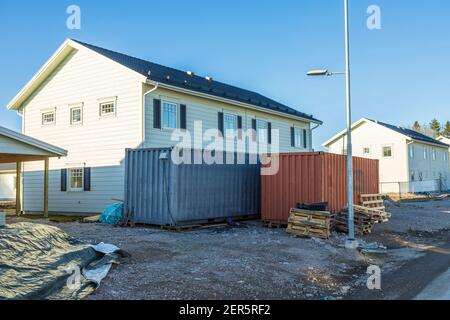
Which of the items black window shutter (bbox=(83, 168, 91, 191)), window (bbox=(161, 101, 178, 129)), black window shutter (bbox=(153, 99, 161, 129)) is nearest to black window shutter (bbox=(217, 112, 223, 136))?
window (bbox=(161, 101, 178, 129))

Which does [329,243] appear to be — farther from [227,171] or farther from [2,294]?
[2,294]

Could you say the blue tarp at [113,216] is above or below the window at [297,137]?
below

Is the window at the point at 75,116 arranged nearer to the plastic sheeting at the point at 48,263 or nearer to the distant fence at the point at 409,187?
the plastic sheeting at the point at 48,263

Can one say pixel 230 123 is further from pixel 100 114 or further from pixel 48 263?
pixel 48 263

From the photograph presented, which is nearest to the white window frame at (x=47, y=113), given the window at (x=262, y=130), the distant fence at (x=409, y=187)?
the window at (x=262, y=130)

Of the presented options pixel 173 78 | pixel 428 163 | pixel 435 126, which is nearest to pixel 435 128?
pixel 435 126

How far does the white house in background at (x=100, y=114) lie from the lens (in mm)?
18797

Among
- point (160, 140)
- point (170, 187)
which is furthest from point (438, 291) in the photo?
point (160, 140)

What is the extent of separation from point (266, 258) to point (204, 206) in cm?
573

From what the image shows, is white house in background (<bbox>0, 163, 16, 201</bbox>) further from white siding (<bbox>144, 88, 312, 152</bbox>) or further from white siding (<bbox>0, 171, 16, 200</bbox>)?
white siding (<bbox>144, 88, 312, 152</bbox>)

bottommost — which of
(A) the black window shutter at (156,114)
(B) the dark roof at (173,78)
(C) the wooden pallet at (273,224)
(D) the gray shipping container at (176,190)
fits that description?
(C) the wooden pallet at (273,224)

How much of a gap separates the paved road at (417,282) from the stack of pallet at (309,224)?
2794 mm

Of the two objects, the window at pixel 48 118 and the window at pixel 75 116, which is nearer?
the window at pixel 75 116

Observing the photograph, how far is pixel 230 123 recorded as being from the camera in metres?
22.9
